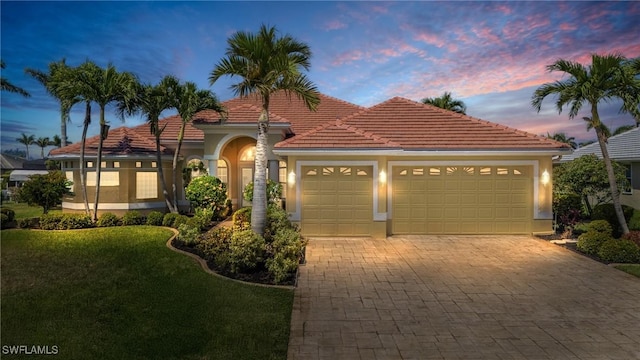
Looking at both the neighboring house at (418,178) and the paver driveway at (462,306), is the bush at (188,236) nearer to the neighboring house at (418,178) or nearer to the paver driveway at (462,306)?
the neighboring house at (418,178)

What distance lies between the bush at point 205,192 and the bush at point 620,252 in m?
14.0

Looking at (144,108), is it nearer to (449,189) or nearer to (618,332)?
(449,189)

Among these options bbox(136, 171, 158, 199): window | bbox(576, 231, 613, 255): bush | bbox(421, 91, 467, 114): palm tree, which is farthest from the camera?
bbox(421, 91, 467, 114): palm tree

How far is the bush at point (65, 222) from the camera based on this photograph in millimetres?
13695

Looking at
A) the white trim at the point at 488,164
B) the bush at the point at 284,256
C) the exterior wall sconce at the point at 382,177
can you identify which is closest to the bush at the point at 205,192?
the bush at the point at 284,256

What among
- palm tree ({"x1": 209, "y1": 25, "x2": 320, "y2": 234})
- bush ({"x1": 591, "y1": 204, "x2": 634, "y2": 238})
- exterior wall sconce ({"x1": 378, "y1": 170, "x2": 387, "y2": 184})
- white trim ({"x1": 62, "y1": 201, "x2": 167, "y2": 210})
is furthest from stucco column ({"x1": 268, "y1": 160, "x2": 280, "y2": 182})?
bush ({"x1": 591, "y1": 204, "x2": 634, "y2": 238})

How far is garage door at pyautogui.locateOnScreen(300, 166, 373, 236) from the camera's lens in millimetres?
13086

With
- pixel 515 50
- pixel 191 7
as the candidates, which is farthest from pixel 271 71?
pixel 515 50

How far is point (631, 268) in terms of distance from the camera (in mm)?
9305

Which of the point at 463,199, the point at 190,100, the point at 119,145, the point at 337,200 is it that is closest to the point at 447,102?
the point at 463,199

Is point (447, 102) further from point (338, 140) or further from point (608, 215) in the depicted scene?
point (338, 140)

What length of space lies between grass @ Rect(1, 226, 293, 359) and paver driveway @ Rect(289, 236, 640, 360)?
2.95 ft

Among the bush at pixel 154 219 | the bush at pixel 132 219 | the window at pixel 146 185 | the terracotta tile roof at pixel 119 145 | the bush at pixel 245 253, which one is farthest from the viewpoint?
the window at pixel 146 185

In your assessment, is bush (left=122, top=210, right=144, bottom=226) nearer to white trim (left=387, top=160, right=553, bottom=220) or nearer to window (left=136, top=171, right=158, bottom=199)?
window (left=136, top=171, right=158, bottom=199)
